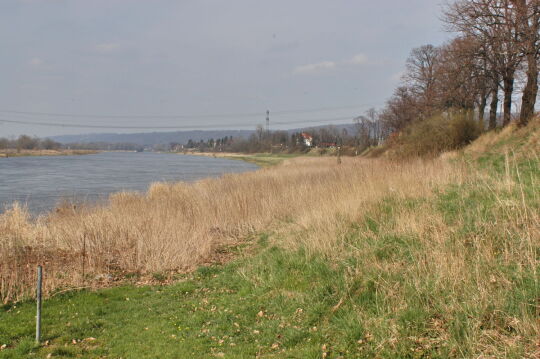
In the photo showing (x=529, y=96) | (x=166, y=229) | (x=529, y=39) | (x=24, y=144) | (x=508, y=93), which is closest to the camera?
(x=166, y=229)

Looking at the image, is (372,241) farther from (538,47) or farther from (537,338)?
(538,47)

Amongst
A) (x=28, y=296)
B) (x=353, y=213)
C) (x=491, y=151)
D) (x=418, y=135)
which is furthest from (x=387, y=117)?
(x=28, y=296)

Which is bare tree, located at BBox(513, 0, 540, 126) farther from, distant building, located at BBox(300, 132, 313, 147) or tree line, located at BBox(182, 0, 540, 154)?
distant building, located at BBox(300, 132, 313, 147)

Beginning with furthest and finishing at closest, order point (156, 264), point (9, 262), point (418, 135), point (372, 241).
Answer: point (418, 135)
point (156, 264)
point (9, 262)
point (372, 241)

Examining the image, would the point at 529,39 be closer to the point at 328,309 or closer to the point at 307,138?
the point at 328,309

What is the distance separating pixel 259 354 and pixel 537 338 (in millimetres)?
2857

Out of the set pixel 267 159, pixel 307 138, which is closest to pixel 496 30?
pixel 267 159

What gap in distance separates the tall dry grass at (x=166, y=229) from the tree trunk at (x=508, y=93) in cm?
1197

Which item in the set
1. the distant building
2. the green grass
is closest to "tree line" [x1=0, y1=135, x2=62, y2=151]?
the green grass

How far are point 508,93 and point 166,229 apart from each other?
21538mm

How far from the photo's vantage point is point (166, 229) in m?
11.4

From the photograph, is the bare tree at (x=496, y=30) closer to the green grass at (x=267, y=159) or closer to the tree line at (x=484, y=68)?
the tree line at (x=484, y=68)

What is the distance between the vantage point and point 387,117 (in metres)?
64.9

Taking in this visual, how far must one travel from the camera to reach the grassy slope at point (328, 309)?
14.1ft
